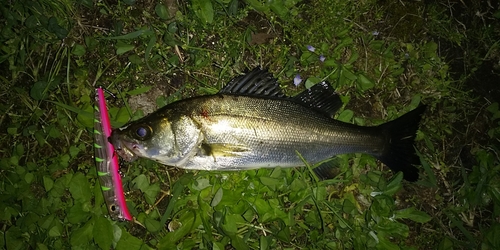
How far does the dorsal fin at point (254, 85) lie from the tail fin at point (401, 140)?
1.06m

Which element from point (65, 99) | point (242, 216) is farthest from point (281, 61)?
point (65, 99)

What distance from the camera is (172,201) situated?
3158mm

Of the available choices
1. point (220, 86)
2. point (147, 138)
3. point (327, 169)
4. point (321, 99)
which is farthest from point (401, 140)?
point (147, 138)

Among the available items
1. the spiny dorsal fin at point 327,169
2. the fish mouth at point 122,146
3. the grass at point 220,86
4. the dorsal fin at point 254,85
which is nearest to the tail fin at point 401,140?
the grass at point 220,86

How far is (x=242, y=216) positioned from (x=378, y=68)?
2.03 meters

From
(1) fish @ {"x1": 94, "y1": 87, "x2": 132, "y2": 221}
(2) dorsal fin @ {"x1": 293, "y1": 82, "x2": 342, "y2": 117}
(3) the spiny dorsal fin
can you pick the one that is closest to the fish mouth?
(1) fish @ {"x1": 94, "y1": 87, "x2": 132, "y2": 221}

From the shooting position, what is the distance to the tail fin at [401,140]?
3174mm

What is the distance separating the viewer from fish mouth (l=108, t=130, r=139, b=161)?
9.18 feet

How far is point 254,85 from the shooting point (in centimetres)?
304

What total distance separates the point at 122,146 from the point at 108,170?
0.44m

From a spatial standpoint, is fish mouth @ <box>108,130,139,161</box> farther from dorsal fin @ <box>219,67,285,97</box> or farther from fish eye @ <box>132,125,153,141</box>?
dorsal fin @ <box>219,67,285,97</box>

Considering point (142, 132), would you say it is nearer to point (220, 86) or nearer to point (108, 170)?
point (108, 170)

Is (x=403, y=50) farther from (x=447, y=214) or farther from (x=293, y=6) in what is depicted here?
(x=447, y=214)

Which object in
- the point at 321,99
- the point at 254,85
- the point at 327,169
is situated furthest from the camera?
the point at 327,169
